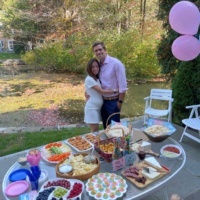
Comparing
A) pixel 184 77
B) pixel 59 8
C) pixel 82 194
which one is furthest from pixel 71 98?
pixel 59 8

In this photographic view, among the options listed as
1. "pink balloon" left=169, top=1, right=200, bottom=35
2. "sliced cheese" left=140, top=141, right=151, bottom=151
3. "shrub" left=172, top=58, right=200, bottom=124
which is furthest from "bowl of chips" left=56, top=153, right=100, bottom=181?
Answer: "shrub" left=172, top=58, right=200, bottom=124

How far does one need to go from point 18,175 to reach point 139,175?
3.49ft

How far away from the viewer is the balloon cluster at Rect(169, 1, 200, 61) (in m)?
2.52

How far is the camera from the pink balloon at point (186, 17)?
252 cm

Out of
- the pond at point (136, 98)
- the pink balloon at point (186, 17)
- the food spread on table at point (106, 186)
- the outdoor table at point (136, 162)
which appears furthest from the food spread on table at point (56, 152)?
the pond at point (136, 98)

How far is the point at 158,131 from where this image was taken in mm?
2281

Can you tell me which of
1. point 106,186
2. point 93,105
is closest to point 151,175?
point 106,186

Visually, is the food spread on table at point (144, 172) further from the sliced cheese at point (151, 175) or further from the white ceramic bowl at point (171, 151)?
the white ceramic bowl at point (171, 151)

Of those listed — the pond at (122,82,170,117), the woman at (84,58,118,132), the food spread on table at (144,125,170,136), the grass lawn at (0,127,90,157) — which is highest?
the woman at (84,58,118,132)

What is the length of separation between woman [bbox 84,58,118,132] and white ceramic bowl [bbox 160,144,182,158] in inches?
40.3

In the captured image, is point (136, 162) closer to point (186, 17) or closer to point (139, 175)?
point (139, 175)

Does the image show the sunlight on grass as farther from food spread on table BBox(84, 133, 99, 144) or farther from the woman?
food spread on table BBox(84, 133, 99, 144)

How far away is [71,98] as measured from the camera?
23.9 feet

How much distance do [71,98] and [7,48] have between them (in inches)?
752
